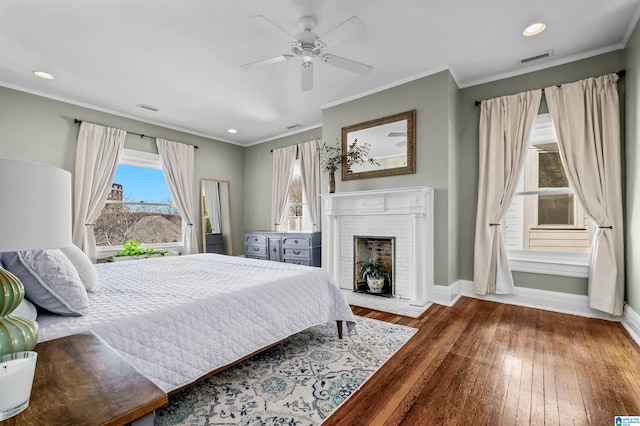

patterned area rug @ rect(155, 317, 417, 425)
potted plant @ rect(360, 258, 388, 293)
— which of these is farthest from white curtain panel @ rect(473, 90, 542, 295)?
patterned area rug @ rect(155, 317, 417, 425)

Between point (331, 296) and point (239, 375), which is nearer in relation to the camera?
point (239, 375)

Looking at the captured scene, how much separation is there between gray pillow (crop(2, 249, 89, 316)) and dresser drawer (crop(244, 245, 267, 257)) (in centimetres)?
398

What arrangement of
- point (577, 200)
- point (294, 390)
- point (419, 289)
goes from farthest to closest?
1. point (419, 289)
2. point (577, 200)
3. point (294, 390)

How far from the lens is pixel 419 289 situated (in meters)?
3.49

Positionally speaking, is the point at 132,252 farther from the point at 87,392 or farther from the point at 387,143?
the point at 87,392

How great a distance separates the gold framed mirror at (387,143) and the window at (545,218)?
1357 mm

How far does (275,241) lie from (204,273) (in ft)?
9.47

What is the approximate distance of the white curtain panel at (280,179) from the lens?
5707 mm


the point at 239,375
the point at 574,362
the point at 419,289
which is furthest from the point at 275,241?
the point at 574,362

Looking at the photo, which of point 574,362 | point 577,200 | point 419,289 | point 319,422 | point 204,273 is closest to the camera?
point 319,422

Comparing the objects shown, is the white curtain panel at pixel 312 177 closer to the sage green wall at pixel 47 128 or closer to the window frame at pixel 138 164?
the sage green wall at pixel 47 128

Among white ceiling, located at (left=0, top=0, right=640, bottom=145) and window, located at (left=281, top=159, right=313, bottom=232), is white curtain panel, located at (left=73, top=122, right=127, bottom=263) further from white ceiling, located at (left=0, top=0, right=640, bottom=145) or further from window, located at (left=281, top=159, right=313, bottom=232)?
window, located at (left=281, top=159, right=313, bottom=232)

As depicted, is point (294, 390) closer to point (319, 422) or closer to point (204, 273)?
point (319, 422)

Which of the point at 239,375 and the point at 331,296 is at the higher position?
the point at 331,296
